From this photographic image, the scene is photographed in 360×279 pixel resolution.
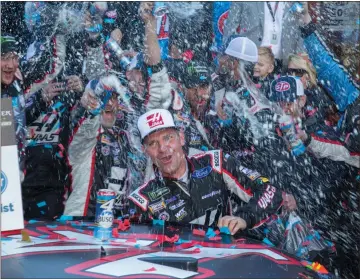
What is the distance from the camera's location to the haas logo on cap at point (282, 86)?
453cm

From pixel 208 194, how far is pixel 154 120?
1.82 feet

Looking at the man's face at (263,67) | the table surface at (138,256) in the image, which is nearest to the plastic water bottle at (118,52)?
the man's face at (263,67)

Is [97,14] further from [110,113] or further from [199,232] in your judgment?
[199,232]

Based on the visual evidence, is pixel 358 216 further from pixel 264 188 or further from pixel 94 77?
pixel 94 77

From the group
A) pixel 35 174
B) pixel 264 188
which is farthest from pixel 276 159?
pixel 35 174

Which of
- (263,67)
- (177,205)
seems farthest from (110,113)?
(177,205)

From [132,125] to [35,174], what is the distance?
0.82 m

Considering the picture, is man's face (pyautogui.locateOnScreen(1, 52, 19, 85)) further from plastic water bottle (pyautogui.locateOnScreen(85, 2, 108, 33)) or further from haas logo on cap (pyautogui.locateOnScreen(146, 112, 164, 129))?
haas logo on cap (pyautogui.locateOnScreen(146, 112, 164, 129))

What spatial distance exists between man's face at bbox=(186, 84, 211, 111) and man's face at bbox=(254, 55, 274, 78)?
383 mm

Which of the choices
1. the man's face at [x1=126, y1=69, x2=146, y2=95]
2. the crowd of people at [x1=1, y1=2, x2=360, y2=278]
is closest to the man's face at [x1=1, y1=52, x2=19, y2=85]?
the crowd of people at [x1=1, y1=2, x2=360, y2=278]

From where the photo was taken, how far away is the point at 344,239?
443cm

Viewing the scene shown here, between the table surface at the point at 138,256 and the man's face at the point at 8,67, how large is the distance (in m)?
1.62

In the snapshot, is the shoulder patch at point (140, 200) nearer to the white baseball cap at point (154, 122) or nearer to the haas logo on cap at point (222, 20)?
the white baseball cap at point (154, 122)

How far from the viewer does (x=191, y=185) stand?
373cm
